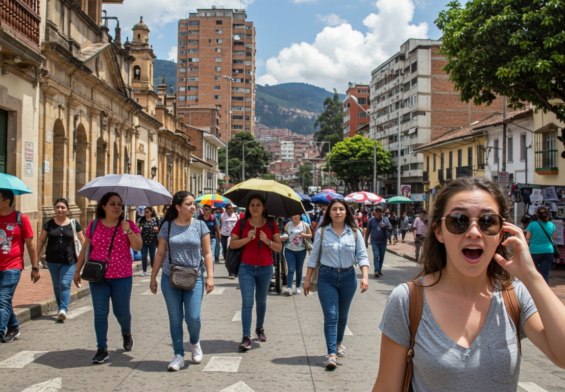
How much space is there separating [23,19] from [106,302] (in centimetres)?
1158

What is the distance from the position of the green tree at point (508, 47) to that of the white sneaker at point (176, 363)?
37.7ft

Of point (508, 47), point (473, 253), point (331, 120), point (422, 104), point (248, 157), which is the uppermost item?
point (331, 120)

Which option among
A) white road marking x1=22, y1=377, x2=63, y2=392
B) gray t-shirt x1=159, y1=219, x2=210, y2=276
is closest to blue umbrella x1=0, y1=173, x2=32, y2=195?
gray t-shirt x1=159, y1=219, x2=210, y2=276

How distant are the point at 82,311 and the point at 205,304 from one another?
218 centimetres

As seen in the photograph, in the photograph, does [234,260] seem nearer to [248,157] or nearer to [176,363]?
[176,363]

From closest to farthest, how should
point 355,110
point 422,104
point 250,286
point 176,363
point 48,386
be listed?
point 48,386, point 176,363, point 250,286, point 422,104, point 355,110

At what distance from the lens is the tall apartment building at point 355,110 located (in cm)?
9931

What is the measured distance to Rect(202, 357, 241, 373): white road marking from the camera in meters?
5.88

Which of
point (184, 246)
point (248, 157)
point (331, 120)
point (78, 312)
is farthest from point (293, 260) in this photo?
point (331, 120)

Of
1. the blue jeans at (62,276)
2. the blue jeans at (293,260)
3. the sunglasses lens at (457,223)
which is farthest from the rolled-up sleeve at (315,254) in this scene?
the blue jeans at (293,260)

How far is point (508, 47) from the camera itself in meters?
14.4

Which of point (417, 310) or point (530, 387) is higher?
point (417, 310)

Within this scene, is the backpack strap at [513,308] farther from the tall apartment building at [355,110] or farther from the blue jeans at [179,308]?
the tall apartment building at [355,110]

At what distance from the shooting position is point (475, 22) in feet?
47.8
